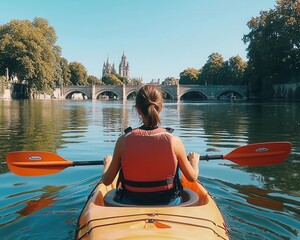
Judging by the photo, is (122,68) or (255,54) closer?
(255,54)

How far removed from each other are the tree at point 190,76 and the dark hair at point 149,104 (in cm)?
10784

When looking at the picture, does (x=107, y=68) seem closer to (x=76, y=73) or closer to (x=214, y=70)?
(x=76, y=73)

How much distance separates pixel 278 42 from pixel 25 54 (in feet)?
111

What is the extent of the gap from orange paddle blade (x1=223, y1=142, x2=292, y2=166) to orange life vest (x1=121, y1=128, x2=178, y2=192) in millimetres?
2552

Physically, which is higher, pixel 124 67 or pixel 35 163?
pixel 124 67

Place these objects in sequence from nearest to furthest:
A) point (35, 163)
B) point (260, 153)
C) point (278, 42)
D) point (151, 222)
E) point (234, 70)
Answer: point (151, 222), point (35, 163), point (260, 153), point (278, 42), point (234, 70)

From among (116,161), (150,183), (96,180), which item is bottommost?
(96,180)

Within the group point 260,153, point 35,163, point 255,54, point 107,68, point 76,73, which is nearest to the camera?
point 35,163

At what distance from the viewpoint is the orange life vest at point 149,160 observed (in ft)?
11.6

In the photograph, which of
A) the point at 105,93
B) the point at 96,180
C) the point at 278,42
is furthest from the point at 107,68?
the point at 96,180

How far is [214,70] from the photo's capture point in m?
95.0

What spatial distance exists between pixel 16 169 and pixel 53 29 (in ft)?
228

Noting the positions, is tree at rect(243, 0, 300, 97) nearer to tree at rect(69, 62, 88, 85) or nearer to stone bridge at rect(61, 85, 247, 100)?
stone bridge at rect(61, 85, 247, 100)

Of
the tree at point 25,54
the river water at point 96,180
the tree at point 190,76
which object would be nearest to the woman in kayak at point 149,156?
the river water at point 96,180
